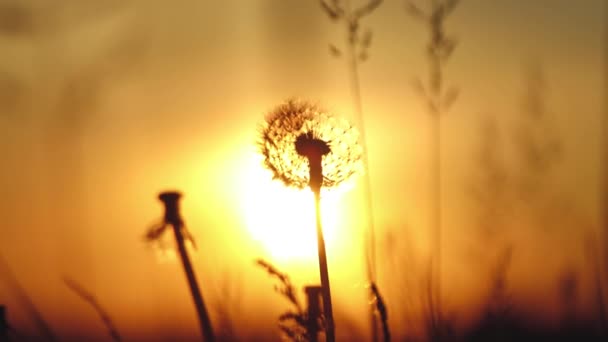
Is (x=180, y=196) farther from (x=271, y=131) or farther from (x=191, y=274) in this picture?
(x=271, y=131)

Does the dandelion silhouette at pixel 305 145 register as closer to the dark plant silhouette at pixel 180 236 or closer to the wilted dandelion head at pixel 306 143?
the wilted dandelion head at pixel 306 143

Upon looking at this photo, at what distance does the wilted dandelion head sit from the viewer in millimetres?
4421

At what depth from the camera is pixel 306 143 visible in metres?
4.46

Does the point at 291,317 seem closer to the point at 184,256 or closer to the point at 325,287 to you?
the point at 325,287

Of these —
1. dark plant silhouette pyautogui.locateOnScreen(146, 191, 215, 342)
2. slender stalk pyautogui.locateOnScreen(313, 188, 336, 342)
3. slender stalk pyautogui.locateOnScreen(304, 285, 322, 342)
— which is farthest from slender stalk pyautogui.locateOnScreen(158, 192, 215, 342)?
slender stalk pyautogui.locateOnScreen(313, 188, 336, 342)

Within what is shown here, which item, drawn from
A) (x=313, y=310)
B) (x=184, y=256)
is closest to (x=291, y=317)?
(x=313, y=310)

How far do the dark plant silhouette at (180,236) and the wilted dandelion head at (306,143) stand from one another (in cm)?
100

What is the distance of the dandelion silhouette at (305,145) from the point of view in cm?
439

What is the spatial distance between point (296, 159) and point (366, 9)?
1041 millimetres

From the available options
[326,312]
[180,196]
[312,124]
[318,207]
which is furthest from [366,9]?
[180,196]

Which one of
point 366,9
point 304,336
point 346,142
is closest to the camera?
point 304,336

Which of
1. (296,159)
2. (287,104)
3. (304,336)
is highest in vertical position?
(287,104)

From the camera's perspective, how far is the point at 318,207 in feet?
11.3

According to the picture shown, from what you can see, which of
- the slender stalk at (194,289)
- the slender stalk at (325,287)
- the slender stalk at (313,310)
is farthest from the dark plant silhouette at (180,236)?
the slender stalk at (325,287)
